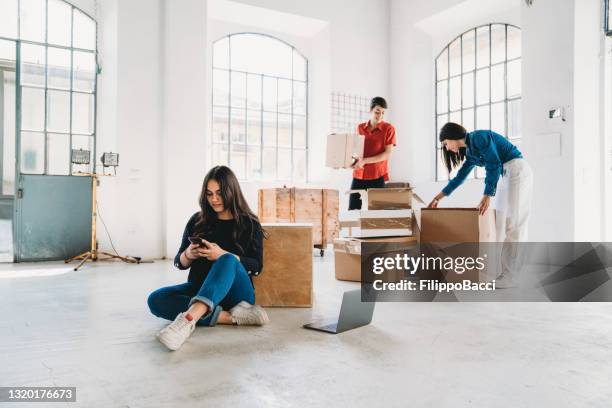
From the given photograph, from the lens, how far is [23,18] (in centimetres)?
540

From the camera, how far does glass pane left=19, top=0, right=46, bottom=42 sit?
5.39 meters

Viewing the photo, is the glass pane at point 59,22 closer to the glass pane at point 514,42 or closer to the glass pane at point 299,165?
the glass pane at point 299,165

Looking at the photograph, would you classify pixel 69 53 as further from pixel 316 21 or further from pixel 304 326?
pixel 304 326

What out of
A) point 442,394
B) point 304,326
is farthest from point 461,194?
point 442,394

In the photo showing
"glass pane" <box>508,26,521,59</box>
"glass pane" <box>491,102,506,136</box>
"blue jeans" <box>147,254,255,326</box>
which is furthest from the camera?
"glass pane" <box>491,102,506,136</box>

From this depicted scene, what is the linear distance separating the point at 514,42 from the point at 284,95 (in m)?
3.23

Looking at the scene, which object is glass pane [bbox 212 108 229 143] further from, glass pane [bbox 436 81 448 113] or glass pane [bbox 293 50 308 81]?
glass pane [bbox 436 81 448 113]

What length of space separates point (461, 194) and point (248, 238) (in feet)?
13.9

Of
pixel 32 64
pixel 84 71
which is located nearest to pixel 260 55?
pixel 84 71

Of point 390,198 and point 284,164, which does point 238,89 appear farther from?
point 390,198

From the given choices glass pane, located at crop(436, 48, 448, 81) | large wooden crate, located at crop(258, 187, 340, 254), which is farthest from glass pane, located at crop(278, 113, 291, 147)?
glass pane, located at crop(436, 48, 448, 81)

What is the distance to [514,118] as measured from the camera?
19.2ft

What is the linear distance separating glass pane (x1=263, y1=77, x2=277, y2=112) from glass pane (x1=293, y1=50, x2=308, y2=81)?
41cm

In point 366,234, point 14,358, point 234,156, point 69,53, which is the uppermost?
point 69,53
